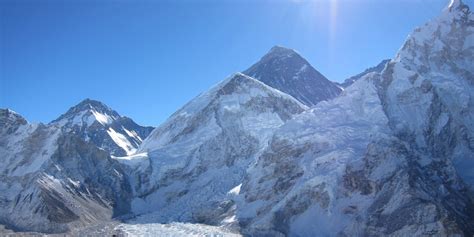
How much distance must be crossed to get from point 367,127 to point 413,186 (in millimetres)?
31489

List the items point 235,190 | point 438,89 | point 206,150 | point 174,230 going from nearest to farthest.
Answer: point 174,230 → point 235,190 → point 438,89 → point 206,150

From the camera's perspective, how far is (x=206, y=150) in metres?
164

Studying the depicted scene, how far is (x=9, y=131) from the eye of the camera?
16325 centimetres

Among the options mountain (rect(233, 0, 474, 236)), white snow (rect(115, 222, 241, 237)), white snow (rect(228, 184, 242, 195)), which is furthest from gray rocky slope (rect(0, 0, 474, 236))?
white snow (rect(115, 222, 241, 237))

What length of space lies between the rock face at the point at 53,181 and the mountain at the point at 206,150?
8.15 metres

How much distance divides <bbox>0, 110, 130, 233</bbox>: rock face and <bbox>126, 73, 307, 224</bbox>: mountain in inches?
321

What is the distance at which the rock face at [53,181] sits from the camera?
126562 mm

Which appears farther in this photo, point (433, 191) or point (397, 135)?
point (397, 135)

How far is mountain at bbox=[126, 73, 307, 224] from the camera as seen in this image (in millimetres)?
142250

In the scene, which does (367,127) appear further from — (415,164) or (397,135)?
(415,164)

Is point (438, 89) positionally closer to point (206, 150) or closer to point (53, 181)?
point (206, 150)

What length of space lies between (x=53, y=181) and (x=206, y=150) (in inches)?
1711

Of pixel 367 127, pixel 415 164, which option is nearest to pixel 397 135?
pixel 367 127

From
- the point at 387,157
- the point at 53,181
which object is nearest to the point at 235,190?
Result: the point at 387,157
